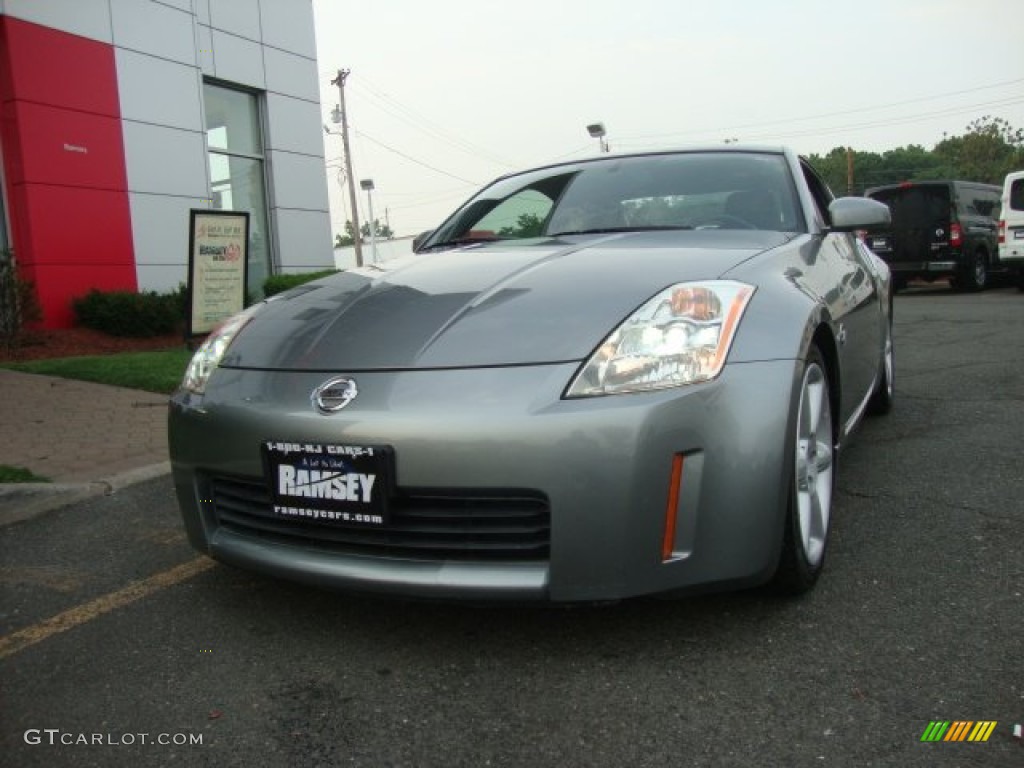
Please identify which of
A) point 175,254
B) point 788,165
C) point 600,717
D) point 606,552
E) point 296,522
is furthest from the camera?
point 175,254

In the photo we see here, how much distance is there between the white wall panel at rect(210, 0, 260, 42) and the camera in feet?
43.1

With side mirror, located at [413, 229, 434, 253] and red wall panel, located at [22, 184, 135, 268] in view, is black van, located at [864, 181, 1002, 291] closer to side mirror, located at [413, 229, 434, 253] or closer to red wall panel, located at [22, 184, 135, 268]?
red wall panel, located at [22, 184, 135, 268]

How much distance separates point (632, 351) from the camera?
82.0 inches

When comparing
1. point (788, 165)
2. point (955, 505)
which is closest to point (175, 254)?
point (788, 165)

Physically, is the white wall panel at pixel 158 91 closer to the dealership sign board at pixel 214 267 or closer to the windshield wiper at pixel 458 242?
the dealership sign board at pixel 214 267

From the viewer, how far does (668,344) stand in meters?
2.10

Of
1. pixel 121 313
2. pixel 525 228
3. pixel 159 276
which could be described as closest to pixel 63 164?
pixel 159 276

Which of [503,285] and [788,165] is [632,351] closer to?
[503,285]

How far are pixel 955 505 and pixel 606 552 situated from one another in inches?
71.8

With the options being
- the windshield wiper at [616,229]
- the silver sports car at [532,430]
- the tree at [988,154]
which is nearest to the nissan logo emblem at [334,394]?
the silver sports car at [532,430]

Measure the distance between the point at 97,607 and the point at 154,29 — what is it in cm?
1151

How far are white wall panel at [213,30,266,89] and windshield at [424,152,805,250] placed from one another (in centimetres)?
1098

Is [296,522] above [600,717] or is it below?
above

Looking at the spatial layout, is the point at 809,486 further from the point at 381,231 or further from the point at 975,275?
the point at 381,231
